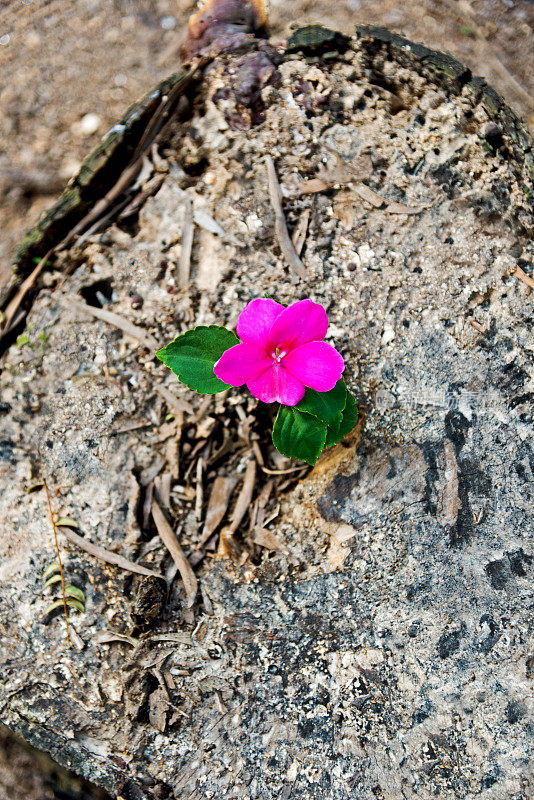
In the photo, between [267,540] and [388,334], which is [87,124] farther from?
[267,540]

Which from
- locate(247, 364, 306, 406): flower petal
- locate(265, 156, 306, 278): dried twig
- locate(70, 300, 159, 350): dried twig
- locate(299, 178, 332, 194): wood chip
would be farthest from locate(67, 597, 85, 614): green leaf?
locate(299, 178, 332, 194): wood chip

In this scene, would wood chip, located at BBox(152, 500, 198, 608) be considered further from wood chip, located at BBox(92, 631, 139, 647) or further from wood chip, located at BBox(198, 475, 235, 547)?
wood chip, located at BBox(92, 631, 139, 647)

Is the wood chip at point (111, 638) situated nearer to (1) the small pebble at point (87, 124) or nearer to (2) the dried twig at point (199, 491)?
(2) the dried twig at point (199, 491)

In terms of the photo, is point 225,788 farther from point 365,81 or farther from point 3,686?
point 365,81

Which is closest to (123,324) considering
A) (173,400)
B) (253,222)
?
(173,400)

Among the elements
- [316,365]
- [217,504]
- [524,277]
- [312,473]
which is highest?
[524,277]

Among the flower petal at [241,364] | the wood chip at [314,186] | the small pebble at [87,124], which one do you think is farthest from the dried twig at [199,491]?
the small pebble at [87,124]
